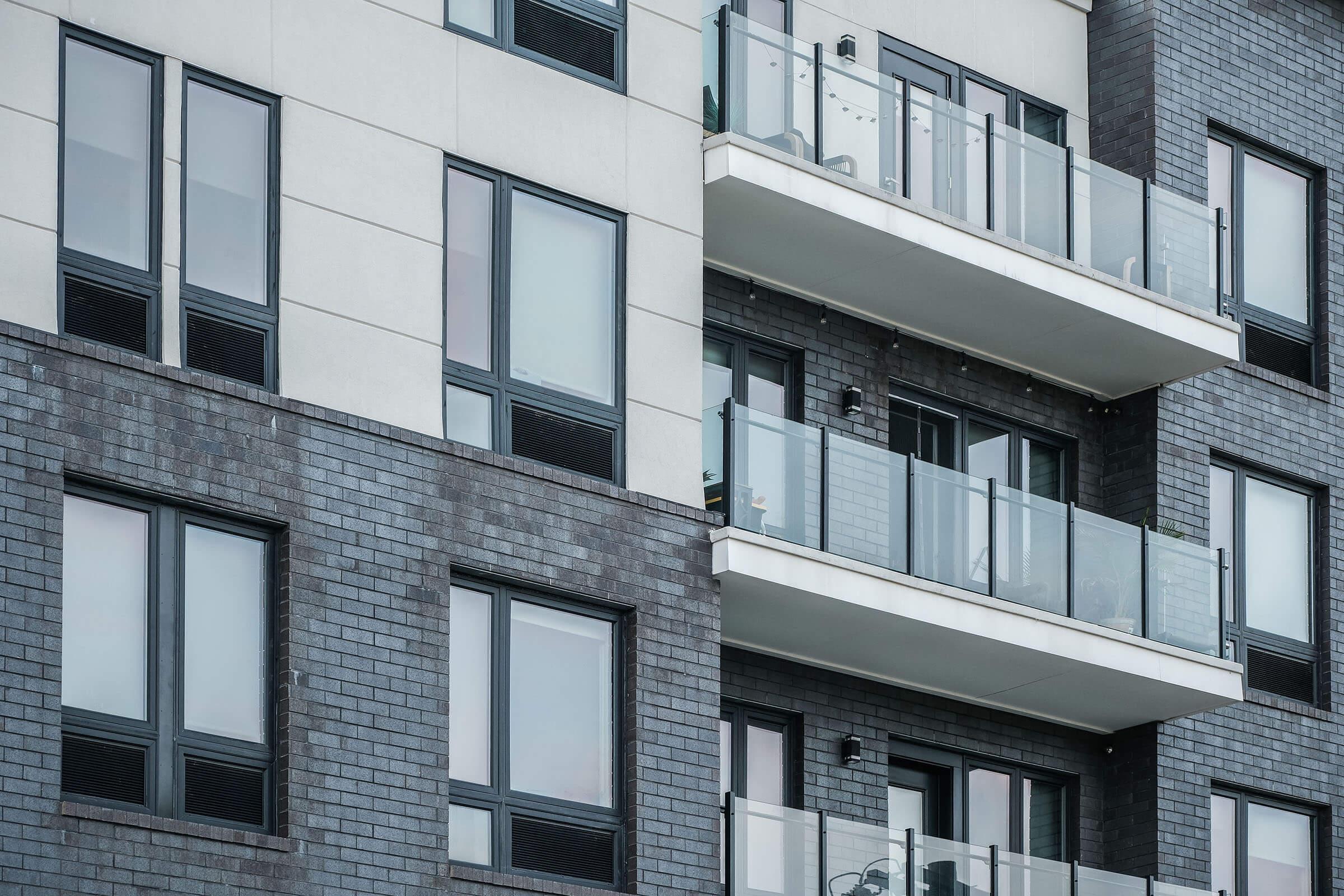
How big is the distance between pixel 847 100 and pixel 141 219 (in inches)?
305

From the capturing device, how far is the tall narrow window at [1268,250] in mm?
28062

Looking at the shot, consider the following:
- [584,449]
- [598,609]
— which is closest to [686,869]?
[598,609]

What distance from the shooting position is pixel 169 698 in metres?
17.8

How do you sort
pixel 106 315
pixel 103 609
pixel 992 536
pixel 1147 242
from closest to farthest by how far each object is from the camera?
pixel 103 609 → pixel 106 315 → pixel 992 536 → pixel 1147 242

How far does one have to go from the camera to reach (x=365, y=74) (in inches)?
790

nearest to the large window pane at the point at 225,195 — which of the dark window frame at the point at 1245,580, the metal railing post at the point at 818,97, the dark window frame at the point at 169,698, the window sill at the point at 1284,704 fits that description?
the dark window frame at the point at 169,698

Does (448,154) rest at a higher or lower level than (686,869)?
higher

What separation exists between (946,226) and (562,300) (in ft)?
15.9

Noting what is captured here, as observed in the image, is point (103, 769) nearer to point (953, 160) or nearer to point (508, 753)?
point (508, 753)

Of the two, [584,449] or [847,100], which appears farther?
[847,100]

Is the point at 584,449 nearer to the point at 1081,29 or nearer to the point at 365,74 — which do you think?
the point at 365,74

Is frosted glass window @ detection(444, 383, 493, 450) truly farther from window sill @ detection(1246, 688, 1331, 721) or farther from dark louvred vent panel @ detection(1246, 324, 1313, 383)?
dark louvred vent panel @ detection(1246, 324, 1313, 383)

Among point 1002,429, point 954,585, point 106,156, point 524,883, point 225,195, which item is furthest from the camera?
point 1002,429

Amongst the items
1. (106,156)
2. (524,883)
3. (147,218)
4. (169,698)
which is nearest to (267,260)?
(147,218)
